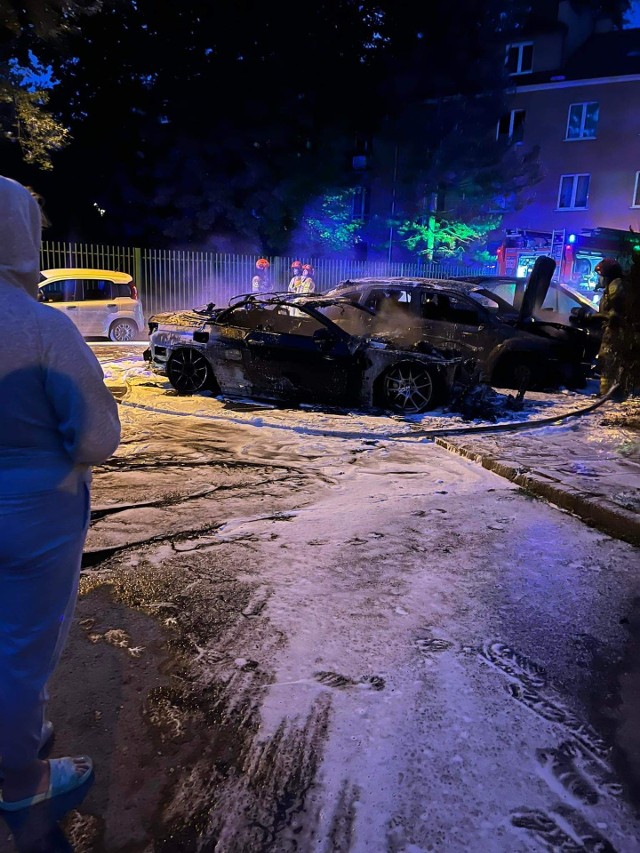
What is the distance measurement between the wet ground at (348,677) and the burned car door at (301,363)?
11.3 feet

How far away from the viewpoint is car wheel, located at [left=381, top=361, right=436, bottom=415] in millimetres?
8680

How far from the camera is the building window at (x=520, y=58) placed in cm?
2853

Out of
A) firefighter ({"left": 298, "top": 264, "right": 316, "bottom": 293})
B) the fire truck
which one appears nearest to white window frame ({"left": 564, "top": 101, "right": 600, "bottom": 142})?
the fire truck

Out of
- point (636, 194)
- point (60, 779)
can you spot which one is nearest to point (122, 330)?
point (60, 779)

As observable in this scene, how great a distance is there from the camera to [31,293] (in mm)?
1957

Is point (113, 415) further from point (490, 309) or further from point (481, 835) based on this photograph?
point (490, 309)

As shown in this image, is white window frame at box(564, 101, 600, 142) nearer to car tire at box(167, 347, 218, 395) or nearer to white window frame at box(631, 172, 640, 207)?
white window frame at box(631, 172, 640, 207)

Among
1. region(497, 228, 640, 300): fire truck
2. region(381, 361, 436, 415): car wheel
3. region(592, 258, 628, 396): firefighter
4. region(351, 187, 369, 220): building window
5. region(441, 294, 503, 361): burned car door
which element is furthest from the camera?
region(351, 187, 369, 220): building window

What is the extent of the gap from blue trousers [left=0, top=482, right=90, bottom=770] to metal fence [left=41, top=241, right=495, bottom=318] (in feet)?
61.7

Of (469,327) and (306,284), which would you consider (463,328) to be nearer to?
(469,327)

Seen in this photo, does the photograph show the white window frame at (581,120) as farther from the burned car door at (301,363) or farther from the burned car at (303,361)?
the burned car door at (301,363)

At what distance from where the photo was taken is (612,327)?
26.9 feet

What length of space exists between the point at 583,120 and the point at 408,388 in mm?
23696

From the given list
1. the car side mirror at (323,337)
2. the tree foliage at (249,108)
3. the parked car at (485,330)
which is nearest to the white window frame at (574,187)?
the tree foliage at (249,108)
